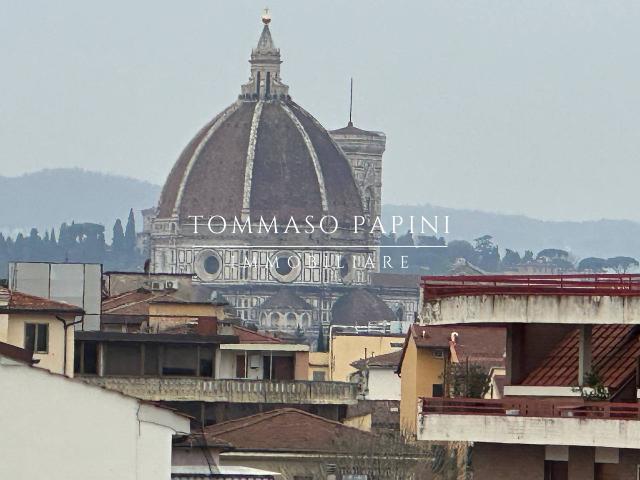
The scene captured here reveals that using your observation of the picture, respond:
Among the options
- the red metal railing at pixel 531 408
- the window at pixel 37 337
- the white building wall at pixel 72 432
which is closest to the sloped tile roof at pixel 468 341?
the window at pixel 37 337

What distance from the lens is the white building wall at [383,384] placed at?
69.0 meters

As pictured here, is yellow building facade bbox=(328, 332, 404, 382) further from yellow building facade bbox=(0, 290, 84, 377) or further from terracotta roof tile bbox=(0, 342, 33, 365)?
terracotta roof tile bbox=(0, 342, 33, 365)

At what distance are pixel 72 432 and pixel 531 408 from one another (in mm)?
2937

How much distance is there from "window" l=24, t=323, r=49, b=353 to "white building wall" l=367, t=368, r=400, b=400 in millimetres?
33752

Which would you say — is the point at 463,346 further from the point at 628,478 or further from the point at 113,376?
the point at 628,478

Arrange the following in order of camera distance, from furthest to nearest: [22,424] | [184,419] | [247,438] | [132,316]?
[132,316], [247,438], [184,419], [22,424]

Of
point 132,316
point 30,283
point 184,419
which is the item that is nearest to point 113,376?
point 30,283

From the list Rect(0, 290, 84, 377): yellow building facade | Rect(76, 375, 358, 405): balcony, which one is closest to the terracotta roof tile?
Rect(0, 290, 84, 377): yellow building facade

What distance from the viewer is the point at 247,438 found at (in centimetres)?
3803

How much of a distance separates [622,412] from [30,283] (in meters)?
23.7

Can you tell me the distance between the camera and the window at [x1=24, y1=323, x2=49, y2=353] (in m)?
34.3

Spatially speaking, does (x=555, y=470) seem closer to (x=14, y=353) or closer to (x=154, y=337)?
(x=14, y=353)

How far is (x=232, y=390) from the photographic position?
4741cm

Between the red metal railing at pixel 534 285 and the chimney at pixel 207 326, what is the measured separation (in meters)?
25.2
